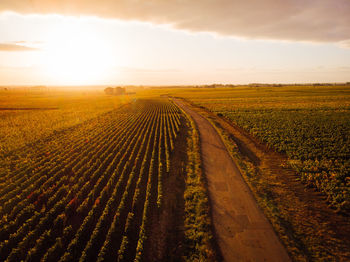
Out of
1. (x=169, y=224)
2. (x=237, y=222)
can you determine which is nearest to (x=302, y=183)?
(x=237, y=222)

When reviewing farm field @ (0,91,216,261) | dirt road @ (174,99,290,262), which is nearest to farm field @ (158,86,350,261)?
dirt road @ (174,99,290,262)

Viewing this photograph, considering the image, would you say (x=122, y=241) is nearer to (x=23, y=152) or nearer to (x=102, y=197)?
(x=102, y=197)

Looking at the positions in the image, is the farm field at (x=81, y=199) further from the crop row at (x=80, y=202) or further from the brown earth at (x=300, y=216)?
the brown earth at (x=300, y=216)

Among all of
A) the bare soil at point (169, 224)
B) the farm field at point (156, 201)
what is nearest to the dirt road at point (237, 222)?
the farm field at point (156, 201)

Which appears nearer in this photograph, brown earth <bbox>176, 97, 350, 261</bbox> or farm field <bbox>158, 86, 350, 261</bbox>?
brown earth <bbox>176, 97, 350, 261</bbox>

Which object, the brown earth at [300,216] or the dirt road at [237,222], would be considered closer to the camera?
the dirt road at [237,222]

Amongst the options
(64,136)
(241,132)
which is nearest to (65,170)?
(64,136)

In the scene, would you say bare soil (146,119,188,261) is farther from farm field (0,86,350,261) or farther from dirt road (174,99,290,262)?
dirt road (174,99,290,262)
